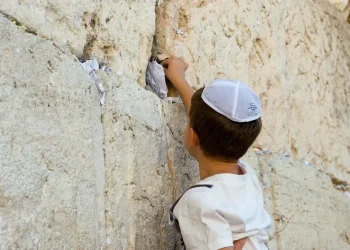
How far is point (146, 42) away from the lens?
183 cm

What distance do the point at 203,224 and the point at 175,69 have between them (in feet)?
2.14

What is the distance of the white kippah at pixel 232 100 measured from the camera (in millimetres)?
1580

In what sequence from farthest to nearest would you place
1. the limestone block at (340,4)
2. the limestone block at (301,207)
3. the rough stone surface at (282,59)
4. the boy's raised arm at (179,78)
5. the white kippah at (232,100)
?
the limestone block at (340,4) → the limestone block at (301,207) → the rough stone surface at (282,59) → the boy's raised arm at (179,78) → the white kippah at (232,100)

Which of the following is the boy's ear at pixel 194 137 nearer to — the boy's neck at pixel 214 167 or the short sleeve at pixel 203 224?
the boy's neck at pixel 214 167

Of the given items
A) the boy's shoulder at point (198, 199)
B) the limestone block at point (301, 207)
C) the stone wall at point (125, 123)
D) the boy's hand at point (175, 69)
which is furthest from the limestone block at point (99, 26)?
the limestone block at point (301, 207)

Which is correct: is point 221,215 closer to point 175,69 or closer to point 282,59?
point 175,69

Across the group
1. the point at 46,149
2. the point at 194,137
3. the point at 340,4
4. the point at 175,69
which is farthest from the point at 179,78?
the point at 340,4

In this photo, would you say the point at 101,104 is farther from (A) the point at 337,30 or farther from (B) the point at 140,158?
(A) the point at 337,30

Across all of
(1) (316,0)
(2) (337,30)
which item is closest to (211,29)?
(1) (316,0)

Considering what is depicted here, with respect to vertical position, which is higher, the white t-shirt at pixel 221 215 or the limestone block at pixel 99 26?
the limestone block at pixel 99 26

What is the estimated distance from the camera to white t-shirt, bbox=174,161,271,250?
1.44 m

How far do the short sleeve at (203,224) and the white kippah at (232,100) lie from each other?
25 cm

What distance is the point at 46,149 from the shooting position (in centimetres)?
127

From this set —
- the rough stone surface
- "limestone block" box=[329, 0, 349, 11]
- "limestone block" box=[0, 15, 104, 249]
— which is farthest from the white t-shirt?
"limestone block" box=[329, 0, 349, 11]
